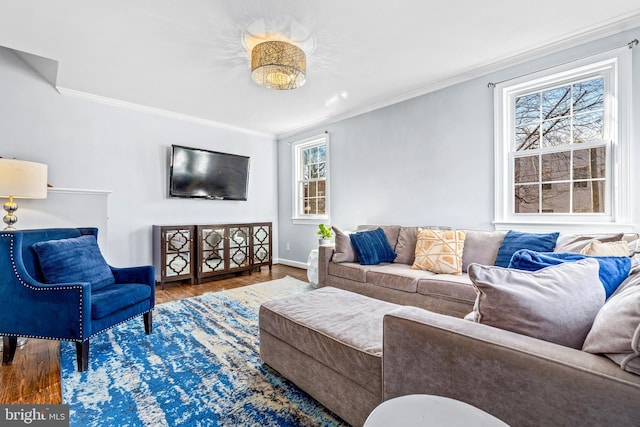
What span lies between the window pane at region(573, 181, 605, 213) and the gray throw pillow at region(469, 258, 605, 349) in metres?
2.01

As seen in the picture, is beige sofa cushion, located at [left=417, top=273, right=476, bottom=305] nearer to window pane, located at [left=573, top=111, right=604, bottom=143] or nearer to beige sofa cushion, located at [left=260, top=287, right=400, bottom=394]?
beige sofa cushion, located at [left=260, top=287, right=400, bottom=394]

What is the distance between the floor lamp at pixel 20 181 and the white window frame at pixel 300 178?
Answer: 3291mm

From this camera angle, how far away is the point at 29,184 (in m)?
2.62

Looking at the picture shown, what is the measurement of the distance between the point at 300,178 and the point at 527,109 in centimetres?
339

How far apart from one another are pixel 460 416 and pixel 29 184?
358cm

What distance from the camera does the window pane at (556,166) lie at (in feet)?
8.71

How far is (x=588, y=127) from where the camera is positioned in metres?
2.54

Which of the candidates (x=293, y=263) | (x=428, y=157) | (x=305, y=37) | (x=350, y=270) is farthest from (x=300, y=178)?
(x=305, y=37)

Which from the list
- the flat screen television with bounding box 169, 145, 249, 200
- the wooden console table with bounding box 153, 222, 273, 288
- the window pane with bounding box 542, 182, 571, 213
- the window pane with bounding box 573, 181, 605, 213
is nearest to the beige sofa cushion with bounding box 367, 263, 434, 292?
the window pane with bounding box 542, 182, 571, 213

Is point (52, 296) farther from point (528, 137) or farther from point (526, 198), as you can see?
point (528, 137)

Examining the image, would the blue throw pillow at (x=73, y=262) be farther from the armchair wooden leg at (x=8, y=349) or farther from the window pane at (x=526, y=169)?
the window pane at (x=526, y=169)

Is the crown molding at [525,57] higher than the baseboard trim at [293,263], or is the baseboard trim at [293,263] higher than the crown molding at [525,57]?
the crown molding at [525,57]

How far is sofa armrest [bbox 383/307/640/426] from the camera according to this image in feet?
2.33

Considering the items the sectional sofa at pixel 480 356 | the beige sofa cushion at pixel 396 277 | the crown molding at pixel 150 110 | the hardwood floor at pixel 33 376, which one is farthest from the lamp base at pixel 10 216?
the beige sofa cushion at pixel 396 277
